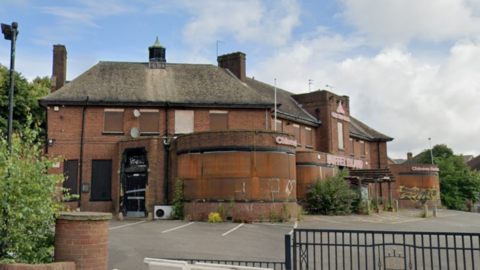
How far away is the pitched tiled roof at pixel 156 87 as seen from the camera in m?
26.1

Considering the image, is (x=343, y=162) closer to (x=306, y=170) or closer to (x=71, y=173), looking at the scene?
(x=306, y=170)

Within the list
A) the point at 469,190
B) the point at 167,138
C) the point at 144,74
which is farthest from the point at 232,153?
the point at 469,190

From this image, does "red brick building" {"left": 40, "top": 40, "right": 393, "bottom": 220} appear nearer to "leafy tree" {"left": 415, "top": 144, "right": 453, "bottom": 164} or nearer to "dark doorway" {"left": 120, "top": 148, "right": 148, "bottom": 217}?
"dark doorway" {"left": 120, "top": 148, "right": 148, "bottom": 217}

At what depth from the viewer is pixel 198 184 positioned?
2186 cm

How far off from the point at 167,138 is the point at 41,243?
16014 mm

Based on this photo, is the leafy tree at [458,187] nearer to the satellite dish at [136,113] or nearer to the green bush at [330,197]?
the green bush at [330,197]

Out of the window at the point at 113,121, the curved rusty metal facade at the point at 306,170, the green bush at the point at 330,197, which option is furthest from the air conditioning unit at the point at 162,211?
the green bush at the point at 330,197

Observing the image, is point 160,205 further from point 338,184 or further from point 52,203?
point 52,203

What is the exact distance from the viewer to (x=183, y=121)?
87.2 feet

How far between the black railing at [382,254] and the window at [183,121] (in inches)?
511

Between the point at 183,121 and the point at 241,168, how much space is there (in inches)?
271

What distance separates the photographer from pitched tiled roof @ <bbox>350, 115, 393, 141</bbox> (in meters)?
41.5

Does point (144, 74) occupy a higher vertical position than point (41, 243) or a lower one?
higher

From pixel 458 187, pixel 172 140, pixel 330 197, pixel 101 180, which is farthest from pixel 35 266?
pixel 458 187
